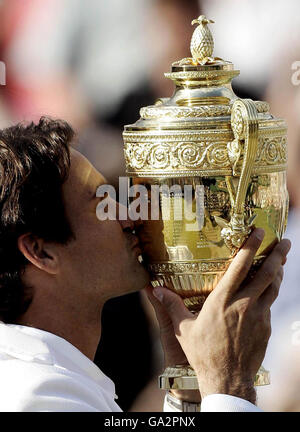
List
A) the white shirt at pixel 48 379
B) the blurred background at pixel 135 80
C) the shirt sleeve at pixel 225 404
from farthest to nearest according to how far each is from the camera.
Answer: the blurred background at pixel 135 80, the shirt sleeve at pixel 225 404, the white shirt at pixel 48 379

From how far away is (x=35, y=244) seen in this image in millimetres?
1966

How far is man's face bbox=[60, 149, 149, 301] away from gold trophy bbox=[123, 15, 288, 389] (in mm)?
64

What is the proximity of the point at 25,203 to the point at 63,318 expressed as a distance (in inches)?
10.5

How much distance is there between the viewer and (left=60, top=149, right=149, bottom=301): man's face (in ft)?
6.49

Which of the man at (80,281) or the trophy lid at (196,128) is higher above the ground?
the trophy lid at (196,128)

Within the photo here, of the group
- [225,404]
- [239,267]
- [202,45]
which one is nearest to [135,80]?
[202,45]

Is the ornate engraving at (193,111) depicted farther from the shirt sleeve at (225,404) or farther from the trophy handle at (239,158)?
the shirt sleeve at (225,404)

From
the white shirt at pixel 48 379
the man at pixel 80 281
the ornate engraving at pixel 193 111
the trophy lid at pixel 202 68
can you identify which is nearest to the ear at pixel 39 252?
the man at pixel 80 281

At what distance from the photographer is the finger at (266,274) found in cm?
191

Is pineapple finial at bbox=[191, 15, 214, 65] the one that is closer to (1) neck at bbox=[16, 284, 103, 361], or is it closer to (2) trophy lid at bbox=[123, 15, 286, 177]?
(2) trophy lid at bbox=[123, 15, 286, 177]

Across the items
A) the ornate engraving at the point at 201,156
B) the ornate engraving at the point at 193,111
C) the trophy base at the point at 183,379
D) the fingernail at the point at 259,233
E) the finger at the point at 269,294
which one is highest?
the ornate engraving at the point at 193,111

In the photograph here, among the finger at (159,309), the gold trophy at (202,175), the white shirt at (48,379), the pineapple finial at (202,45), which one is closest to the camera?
the white shirt at (48,379)

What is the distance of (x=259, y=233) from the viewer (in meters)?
1.90

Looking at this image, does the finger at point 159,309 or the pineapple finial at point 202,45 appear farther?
the finger at point 159,309
